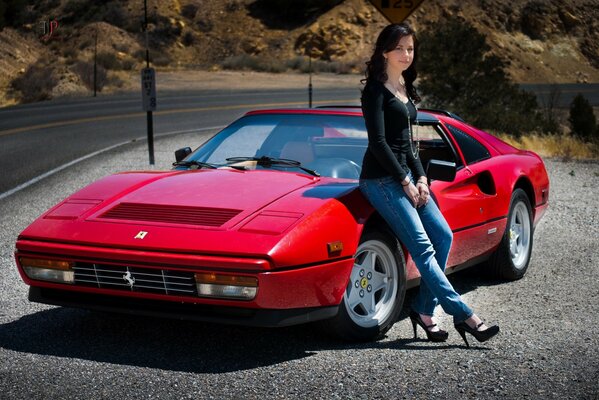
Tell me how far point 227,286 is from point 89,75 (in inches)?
1402

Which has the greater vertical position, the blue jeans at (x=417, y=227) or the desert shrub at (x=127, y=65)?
the blue jeans at (x=417, y=227)

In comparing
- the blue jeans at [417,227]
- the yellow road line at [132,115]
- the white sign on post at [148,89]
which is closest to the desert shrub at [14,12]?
the yellow road line at [132,115]

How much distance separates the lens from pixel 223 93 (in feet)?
121

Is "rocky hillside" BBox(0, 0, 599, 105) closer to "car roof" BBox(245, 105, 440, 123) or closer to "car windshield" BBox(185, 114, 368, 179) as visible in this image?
"car roof" BBox(245, 105, 440, 123)

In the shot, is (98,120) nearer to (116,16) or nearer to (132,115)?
(132,115)

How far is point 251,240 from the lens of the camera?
4.80 metres

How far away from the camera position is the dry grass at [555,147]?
1800cm

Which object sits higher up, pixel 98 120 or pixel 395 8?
pixel 395 8

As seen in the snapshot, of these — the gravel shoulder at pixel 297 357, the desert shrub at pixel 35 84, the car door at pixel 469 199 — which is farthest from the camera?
the desert shrub at pixel 35 84

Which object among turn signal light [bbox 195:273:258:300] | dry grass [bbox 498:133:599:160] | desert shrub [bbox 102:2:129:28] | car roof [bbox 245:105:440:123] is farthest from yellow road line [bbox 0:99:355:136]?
desert shrub [bbox 102:2:129:28]

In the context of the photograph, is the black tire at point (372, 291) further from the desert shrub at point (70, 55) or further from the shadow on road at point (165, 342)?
the desert shrub at point (70, 55)

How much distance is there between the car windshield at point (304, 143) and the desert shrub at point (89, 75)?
3220cm

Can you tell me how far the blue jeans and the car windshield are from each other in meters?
0.78

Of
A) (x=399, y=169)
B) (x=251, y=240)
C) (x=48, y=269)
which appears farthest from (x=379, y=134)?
(x=48, y=269)
